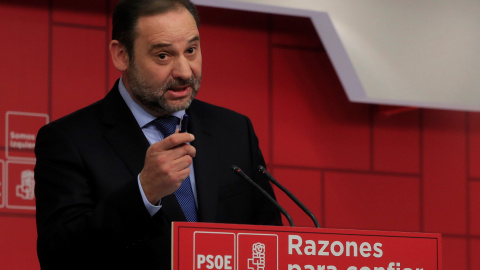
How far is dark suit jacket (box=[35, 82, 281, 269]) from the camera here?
1778 millimetres

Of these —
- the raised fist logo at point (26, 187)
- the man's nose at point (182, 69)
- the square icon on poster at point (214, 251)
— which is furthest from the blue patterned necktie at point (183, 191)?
the raised fist logo at point (26, 187)

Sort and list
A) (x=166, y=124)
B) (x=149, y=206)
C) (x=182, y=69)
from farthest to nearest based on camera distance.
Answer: (x=166, y=124) → (x=182, y=69) → (x=149, y=206)

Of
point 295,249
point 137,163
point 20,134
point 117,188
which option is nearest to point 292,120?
point 20,134

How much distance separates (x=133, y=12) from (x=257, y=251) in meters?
0.74

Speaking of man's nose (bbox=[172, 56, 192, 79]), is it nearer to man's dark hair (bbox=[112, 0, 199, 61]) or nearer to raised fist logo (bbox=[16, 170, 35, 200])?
man's dark hair (bbox=[112, 0, 199, 61])

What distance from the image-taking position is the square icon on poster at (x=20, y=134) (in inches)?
148

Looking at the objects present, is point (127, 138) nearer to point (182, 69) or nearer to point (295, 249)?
point (182, 69)

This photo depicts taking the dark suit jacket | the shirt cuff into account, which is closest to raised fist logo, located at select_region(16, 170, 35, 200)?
the dark suit jacket

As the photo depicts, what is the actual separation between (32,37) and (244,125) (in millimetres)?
1898

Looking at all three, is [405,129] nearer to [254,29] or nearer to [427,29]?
[427,29]

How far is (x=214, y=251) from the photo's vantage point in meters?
1.61

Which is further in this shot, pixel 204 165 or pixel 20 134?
pixel 20 134

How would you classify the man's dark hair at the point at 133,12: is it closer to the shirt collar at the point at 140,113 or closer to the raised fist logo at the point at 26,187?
the shirt collar at the point at 140,113

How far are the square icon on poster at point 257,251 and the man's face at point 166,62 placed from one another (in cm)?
48
